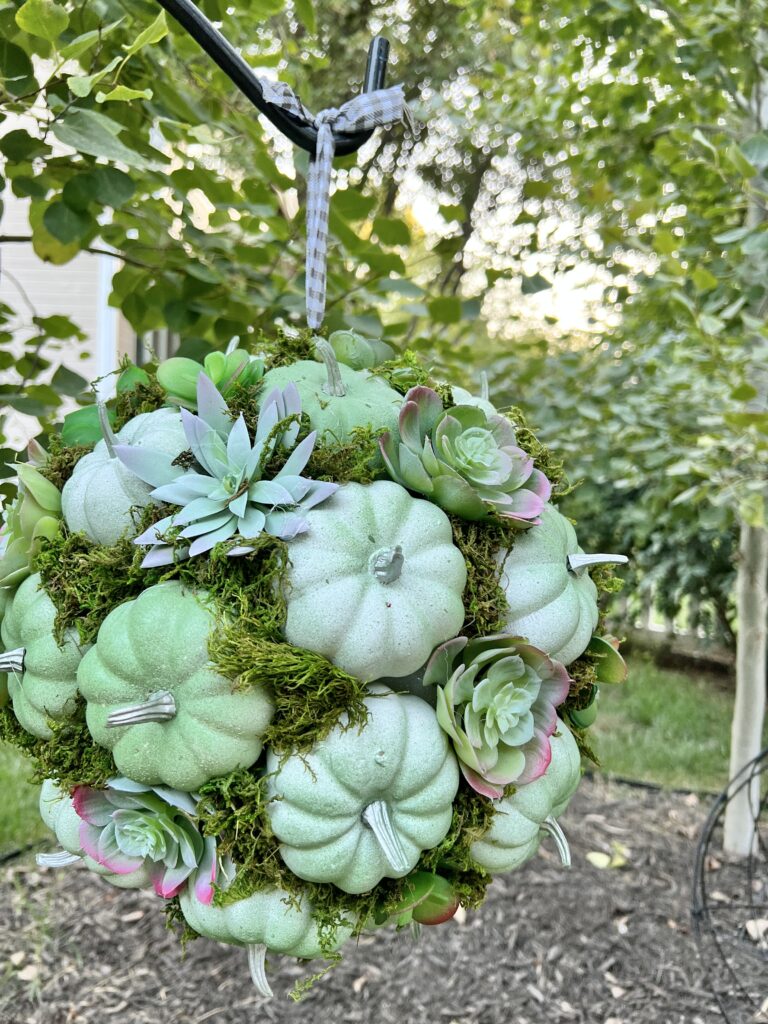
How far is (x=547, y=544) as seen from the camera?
0.73 metres

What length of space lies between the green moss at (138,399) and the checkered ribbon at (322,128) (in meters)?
0.17

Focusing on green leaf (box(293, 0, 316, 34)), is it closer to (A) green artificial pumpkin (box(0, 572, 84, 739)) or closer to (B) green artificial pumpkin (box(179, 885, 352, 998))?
(A) green artificial pumpkin (box(0, 572, 84, 739))

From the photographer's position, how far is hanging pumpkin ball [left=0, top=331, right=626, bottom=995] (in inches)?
23.7

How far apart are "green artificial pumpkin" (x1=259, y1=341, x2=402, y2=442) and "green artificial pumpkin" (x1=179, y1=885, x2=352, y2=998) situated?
384 millimetres

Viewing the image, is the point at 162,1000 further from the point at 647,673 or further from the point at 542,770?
the point at 647,673

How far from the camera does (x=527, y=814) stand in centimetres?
73

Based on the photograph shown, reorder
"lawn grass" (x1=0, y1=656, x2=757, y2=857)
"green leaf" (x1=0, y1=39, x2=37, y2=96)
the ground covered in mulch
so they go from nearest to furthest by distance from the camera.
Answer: "green leaf" (x1=0, y1=39, x2=37, y2=96), the ground covered in mulch, "lawn grass" (x1=0, y1=656, x2=757, y2=857)

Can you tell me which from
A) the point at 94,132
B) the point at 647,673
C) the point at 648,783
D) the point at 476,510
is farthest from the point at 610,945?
the point at 647,673

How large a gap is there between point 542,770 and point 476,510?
23cm

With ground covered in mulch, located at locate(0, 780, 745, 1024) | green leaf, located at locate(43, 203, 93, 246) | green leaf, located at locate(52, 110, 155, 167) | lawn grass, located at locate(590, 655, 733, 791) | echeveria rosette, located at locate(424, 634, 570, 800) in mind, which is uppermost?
green leaf, located at locate(52, 110, 155, 167)

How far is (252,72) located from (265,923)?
754 mm

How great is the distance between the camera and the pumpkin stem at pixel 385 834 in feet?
2.01

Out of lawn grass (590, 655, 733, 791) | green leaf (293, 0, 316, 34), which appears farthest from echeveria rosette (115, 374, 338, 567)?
lawn grass (590, 655, 733, 791)

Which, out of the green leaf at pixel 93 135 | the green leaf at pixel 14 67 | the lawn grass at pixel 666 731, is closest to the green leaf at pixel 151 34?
the green leaf at pixel 93 135
